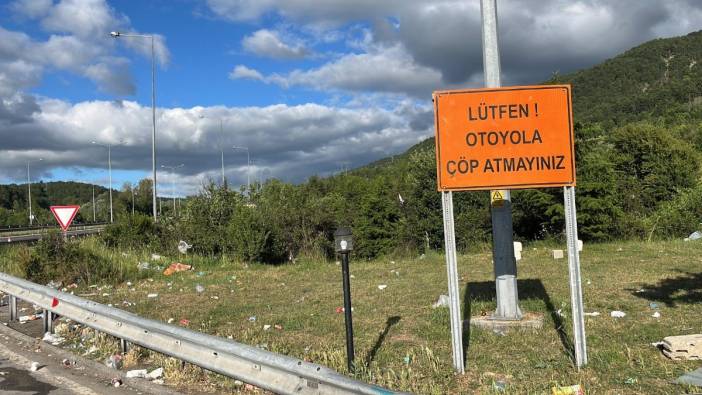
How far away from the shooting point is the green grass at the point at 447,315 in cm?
483

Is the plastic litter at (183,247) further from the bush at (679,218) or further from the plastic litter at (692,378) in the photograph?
the plastic litter at (692,378)

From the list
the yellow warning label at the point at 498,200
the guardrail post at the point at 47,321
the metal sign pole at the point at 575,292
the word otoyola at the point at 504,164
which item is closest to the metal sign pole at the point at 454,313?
the word otoyola at the point at 504,164

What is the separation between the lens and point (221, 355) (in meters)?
4.82

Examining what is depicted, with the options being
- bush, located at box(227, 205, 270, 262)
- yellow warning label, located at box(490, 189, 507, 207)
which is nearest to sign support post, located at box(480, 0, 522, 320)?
yellow warning label, located at box(490, 189, 507, 207)

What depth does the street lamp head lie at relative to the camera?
4980 millimetres

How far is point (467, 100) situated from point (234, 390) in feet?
11.4

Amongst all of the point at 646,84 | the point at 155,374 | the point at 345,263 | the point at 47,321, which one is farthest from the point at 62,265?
the point at 646,84

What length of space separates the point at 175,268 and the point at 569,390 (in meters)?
12.4

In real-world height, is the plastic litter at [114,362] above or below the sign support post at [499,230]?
below

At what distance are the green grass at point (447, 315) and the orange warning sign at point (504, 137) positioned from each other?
67.7 inches

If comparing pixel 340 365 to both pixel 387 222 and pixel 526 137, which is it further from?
pixel 387 222

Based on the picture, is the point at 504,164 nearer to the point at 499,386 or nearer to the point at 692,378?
the point at 499,386

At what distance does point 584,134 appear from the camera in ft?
75.0

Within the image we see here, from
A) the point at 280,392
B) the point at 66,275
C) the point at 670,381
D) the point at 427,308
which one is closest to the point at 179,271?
the point at 66,275
